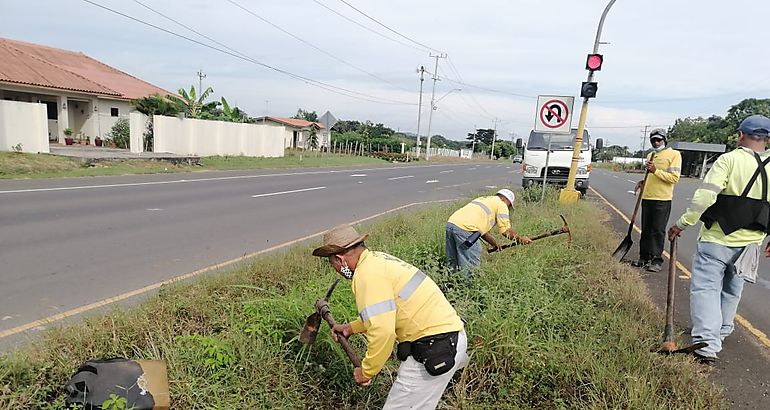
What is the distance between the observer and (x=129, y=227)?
24.9 ft

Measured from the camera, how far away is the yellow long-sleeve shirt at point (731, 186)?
3529mm

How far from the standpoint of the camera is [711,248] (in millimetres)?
3676

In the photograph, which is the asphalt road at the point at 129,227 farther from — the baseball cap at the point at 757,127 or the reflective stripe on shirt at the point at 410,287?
the baseball cap at the point at 757,127

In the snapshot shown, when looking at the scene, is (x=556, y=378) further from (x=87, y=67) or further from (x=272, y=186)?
(x=87, y=67)

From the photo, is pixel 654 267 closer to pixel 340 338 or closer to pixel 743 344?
pixel 743 344

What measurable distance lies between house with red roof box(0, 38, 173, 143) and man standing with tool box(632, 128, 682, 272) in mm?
24204

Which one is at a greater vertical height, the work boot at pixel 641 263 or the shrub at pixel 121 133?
the shrub at pixel 121 133

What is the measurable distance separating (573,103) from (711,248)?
5968 mm

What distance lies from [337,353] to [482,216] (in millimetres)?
2204

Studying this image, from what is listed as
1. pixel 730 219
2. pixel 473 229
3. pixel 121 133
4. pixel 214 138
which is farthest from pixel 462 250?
pixel 121 133

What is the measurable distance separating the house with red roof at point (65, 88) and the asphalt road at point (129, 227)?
472 inches

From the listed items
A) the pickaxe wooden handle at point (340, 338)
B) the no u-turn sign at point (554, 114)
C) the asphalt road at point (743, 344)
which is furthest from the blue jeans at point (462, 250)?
the no u-turn sign at point (554, 114)

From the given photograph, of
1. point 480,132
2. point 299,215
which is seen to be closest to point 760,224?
point 299,215

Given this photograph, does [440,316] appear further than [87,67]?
No
